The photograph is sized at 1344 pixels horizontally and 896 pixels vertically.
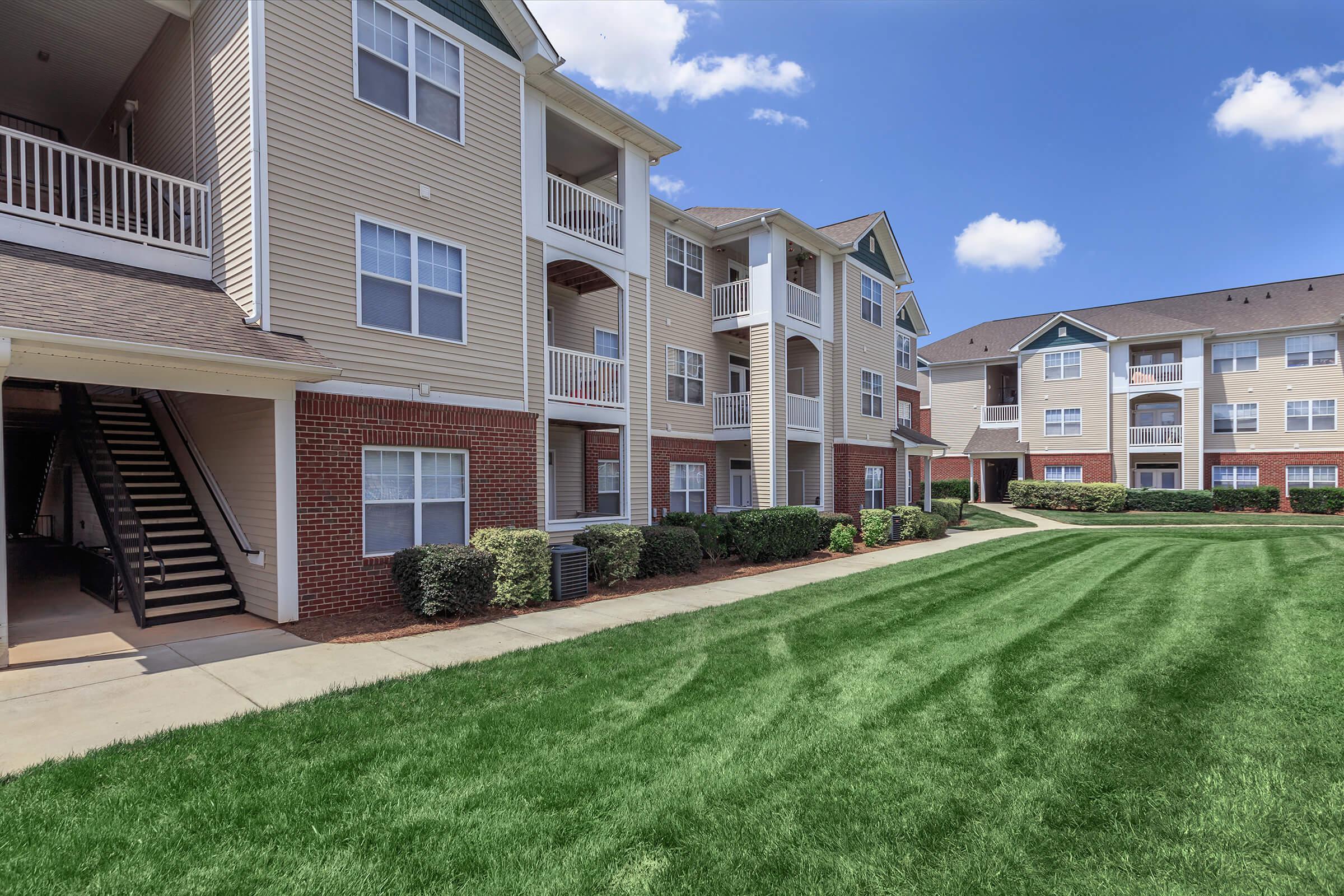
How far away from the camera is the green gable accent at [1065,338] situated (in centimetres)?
3372

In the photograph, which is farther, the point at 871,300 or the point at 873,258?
the point at 871,300

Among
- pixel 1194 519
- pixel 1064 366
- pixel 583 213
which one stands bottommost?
pixel 1194 519

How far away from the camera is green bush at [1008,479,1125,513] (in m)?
30.6

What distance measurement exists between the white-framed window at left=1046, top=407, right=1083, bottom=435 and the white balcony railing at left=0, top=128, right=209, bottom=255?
3687 cm

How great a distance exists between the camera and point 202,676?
6.43 m

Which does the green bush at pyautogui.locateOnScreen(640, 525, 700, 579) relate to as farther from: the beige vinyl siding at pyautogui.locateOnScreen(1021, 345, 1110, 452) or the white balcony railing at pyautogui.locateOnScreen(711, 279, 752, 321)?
the beige vinyl siding at pyautogui.locateOnScreen(1021, 345, 1110, 452)

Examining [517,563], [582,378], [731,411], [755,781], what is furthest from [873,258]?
[755,781]

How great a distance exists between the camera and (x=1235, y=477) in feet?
104

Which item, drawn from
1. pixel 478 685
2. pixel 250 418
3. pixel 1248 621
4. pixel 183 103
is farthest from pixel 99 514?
pixel 1248 621

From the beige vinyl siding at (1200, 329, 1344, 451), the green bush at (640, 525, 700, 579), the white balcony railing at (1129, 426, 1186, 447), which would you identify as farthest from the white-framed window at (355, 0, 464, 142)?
the beige vinyl siding at (1200, 329, 1344, 451)

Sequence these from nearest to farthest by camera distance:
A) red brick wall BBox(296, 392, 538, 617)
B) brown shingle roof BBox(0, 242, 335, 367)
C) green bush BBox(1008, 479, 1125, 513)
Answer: brown shingle roof BBox(0, 242, 335, 367)
red brick wall BBox(296, 392, 538, 617)
green bush BBox(1008, 479, 1125, 513)

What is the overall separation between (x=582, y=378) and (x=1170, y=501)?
30227mm

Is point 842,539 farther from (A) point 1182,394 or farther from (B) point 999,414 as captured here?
(A) point 1182,394

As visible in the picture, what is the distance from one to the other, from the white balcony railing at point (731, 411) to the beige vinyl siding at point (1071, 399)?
2346cm
